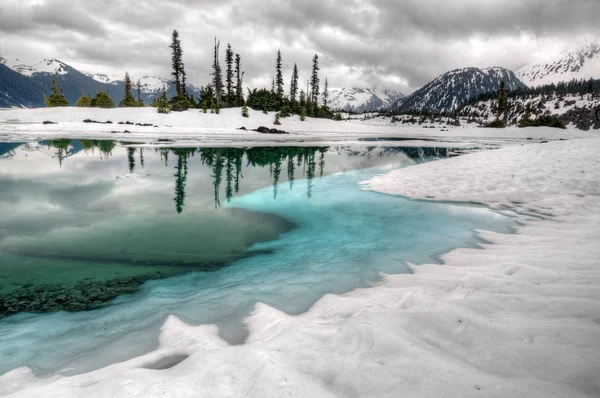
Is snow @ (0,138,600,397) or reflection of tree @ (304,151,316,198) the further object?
reflection of tree @ (304,151,316,198)

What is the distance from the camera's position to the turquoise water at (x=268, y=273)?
135 inches

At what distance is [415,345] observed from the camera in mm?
2549

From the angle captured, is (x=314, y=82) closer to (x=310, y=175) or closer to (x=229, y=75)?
(x=229, y=75)

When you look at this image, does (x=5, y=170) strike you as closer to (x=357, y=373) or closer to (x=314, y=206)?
(x=314, y=206)

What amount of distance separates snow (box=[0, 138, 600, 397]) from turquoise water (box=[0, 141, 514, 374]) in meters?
0.29

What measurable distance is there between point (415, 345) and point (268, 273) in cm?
310

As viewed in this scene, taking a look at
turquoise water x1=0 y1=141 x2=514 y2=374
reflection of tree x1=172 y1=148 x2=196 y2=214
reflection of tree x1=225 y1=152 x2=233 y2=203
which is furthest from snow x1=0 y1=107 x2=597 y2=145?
turquoise water x1=0 y1=141 x2=514 y2=374

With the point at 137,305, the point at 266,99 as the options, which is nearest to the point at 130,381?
the point at 137,305

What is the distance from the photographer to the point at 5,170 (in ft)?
43.2

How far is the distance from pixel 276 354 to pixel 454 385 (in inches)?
55.8

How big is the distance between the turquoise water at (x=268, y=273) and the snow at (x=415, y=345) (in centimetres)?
29

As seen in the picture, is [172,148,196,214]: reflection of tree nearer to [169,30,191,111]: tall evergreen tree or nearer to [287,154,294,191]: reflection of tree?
[287,154,294,191]: reflection of tree

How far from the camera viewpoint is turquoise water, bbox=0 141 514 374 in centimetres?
343

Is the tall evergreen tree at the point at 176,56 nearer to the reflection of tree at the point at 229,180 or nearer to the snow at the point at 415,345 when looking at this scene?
the reflection of tree at the point at 229,180
